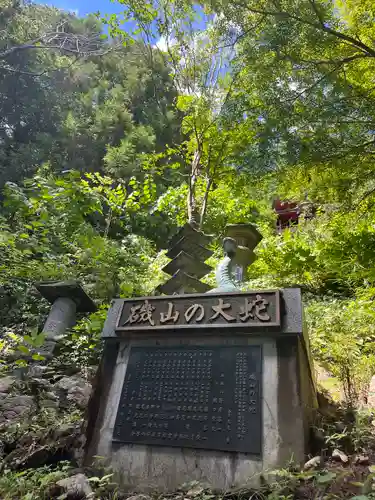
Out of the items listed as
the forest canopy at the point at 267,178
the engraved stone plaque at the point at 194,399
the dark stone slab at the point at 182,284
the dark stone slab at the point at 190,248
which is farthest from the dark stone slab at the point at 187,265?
the engraved stone plaque at the point at 194,399

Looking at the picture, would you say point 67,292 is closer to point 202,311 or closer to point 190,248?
point 190,248

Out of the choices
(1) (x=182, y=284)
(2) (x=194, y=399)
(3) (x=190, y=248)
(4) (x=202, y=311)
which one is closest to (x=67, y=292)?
(1) (x=182, y=284)

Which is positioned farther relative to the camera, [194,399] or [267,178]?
[267,178]

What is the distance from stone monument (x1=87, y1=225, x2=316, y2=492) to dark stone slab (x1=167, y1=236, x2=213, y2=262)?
88.8 inches

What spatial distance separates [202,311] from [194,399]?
866 mm

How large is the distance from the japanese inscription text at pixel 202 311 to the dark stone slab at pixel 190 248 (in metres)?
2.19

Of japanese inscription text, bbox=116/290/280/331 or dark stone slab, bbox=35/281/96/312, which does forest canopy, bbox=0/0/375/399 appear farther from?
japanese inscription text, bbox=116/290/280/331

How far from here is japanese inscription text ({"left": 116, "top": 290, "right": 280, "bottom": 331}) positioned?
11.6ft

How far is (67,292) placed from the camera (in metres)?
6.46

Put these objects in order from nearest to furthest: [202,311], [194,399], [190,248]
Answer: [194,399]
[202,311]
[190,248]

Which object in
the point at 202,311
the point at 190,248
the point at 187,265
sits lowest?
the point at 202,311

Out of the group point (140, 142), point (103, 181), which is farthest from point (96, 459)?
point (140, 142)

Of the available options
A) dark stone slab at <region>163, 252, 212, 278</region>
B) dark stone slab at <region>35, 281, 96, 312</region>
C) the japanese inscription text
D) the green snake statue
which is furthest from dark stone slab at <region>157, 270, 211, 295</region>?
dark stone slab at <region>35, 281, 96, 312</region>

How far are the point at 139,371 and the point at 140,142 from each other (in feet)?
50.1
